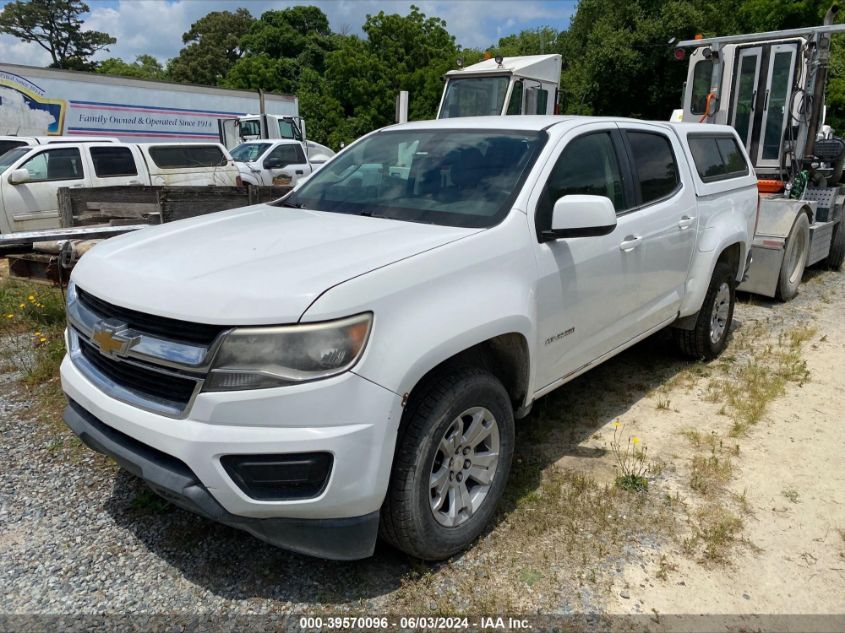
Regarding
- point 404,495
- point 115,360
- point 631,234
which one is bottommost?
point 404,495

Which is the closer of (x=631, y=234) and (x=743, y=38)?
(x=631, y=234)

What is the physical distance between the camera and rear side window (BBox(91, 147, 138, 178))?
1115 centimetres

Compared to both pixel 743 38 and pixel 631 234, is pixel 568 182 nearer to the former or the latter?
pixel 631 234

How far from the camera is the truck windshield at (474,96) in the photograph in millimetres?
10750

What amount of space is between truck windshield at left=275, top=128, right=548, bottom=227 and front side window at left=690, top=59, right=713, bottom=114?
22.3 feet

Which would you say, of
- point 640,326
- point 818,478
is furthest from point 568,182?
point 818,478

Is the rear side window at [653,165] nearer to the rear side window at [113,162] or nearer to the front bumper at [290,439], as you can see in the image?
the front bumper at [290,439]

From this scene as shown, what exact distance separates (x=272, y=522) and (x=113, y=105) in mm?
21166

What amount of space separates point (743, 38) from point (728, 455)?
6.95m

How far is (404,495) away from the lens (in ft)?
8.29

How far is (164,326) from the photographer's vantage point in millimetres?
2428

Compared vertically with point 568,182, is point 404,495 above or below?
below

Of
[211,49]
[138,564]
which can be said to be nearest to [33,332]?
[138,564]

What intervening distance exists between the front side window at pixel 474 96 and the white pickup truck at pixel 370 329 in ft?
23.3
